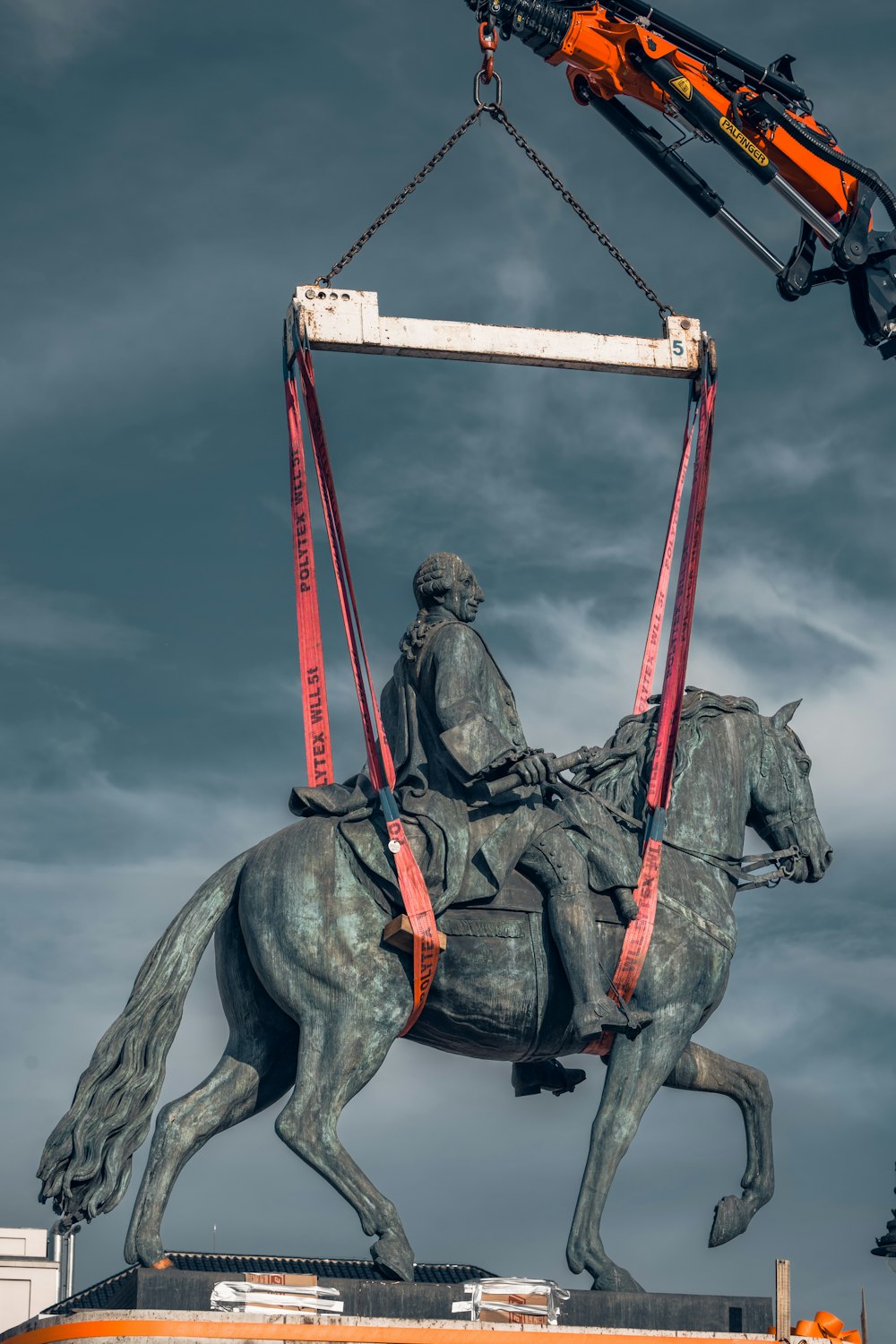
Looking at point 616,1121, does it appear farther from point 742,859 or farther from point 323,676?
point 323,676

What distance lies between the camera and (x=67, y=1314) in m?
13.0

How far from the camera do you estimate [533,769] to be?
14625 millimetres

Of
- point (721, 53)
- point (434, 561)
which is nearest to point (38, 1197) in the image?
point (434, 561)

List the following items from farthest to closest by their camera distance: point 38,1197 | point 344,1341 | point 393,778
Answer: point 393,778 → point 38,1197 → point 344,1341

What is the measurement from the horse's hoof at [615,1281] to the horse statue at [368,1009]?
0.01m

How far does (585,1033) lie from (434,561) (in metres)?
3.57

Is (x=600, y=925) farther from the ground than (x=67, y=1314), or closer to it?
farther from the ground

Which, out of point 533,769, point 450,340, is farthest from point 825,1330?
point 450,340

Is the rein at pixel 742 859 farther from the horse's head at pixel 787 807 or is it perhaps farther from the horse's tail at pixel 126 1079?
the horse's tail at pixel 126 1079

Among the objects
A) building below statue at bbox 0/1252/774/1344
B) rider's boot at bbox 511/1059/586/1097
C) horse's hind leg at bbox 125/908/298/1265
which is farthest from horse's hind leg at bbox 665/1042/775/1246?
horse's hind leg at bbox 125/908/298/1265

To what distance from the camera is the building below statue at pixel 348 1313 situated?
12.6m

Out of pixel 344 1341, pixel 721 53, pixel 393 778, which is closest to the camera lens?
pixel 344 1341

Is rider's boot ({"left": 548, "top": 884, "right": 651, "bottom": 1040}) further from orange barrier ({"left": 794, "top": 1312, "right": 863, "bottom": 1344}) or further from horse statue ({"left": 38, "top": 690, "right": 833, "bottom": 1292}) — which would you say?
orange barrier ({"left": 794, "top": 1312, "right": 863, "bottom": 1344})

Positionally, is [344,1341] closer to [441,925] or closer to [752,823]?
[441,925]
